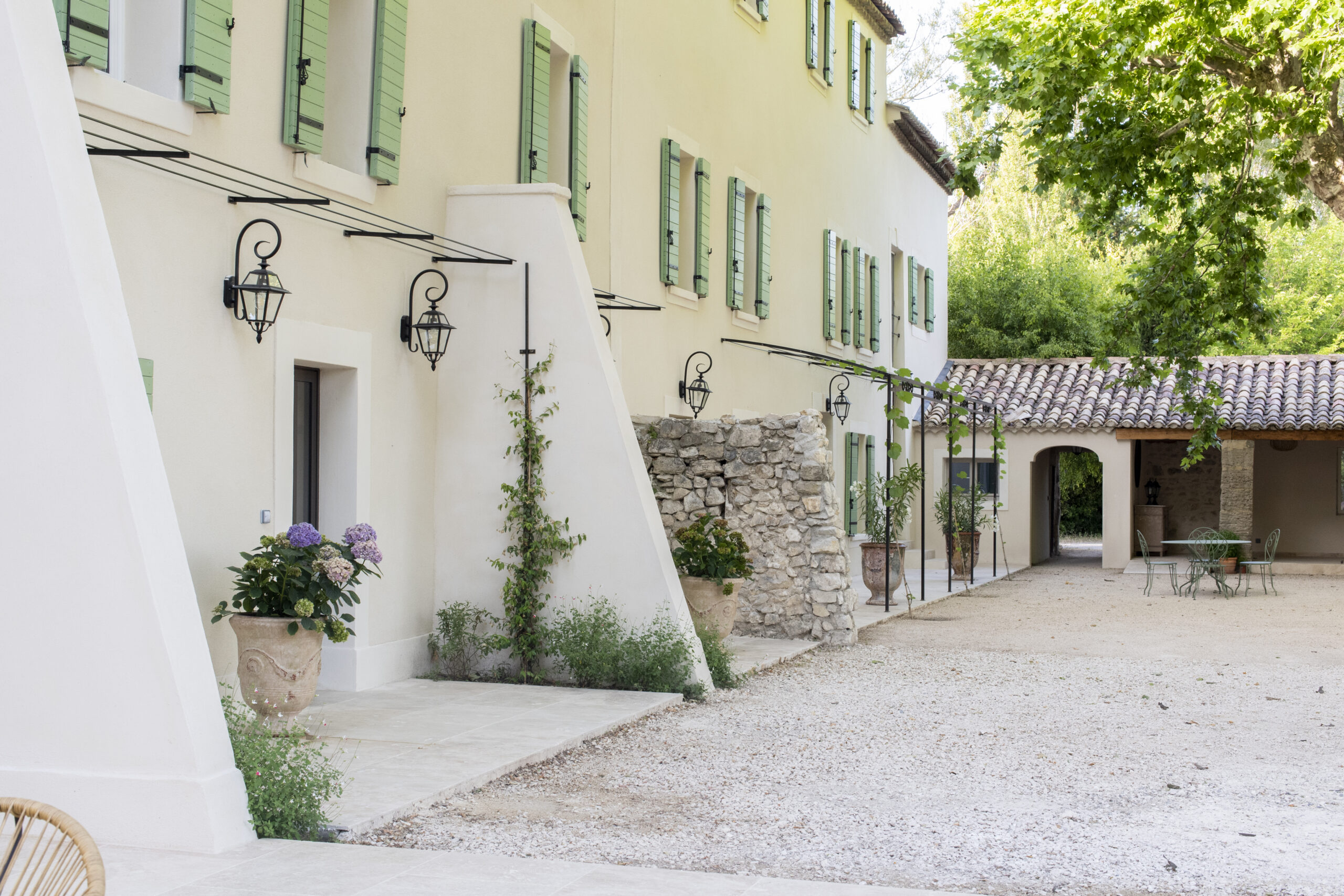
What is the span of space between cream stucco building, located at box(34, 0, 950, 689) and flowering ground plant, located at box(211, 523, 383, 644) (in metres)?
0.43

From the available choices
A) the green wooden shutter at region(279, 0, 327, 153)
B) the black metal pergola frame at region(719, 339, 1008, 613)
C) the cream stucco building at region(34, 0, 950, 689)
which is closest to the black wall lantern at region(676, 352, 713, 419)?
the cream stucco building at region(34, 0, 950, 689)

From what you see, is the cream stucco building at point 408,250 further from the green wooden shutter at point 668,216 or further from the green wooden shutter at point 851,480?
the green wooden shutter at point 851,480

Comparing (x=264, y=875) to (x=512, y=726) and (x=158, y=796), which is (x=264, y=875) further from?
(x=512, y=726)

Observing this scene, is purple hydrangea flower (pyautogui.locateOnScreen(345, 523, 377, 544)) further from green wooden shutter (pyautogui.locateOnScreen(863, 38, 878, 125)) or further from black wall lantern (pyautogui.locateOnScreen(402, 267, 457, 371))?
green wooden shutter (pyautogui.locateOnScreen(863, 38, 878, 125))

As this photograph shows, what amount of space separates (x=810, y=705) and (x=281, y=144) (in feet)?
14.9

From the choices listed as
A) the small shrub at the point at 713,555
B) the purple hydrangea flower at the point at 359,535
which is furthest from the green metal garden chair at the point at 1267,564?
the purple hydrangea flower at the point at 359,535

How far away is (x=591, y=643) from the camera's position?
802cm

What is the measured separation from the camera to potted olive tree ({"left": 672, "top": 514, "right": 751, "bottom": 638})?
9.44 meters

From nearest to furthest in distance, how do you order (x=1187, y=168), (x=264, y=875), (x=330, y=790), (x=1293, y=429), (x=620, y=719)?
(x=264, y=875)
(x=330, y=790)
(x=620, y=719)
(x=1187, y=168)
(x=1293, y=429)

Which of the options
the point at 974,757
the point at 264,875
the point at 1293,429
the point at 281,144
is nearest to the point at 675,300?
the point at 281,144

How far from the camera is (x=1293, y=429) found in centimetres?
1895

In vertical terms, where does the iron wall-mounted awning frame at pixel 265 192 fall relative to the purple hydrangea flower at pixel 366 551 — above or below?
above

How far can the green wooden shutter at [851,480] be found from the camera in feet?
55.0

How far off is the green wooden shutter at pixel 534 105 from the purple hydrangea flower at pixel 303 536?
12.9 ft
